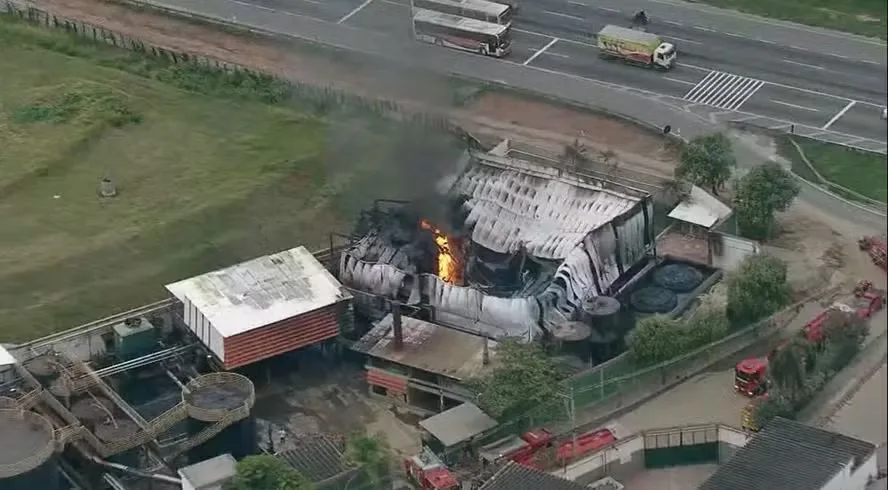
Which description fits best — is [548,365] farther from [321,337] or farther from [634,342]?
[321,337]

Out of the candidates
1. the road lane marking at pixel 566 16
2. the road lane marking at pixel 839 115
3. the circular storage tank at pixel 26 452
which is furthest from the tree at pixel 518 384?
the road lane marking at pixel 566 16

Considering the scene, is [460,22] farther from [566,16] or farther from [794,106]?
[794,106]

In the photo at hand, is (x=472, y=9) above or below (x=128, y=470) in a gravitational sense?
above

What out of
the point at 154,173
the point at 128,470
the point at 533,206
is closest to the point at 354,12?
the point at 154,173

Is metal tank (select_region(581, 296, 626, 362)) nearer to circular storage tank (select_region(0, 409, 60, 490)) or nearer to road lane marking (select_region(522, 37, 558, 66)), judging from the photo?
circular storage tank (select_region(0, 409, 60, 490))

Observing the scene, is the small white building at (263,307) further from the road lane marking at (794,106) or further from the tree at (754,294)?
the road lane marking at (794,106)

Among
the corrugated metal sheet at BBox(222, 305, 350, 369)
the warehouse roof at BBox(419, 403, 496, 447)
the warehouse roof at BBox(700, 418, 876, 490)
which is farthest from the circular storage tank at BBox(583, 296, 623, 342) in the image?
the warehouse roof at BBox(700, 418, 876, 490)
